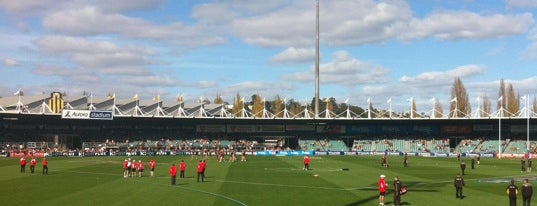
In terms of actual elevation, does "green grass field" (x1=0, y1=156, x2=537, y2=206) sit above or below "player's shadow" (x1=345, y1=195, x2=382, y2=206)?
below

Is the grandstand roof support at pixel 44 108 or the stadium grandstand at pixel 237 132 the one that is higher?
the grandstand roof support at pixel 44 108

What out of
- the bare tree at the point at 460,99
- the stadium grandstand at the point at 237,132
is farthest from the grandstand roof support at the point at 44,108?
the bare tree at the point at 460,99

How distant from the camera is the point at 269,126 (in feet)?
387

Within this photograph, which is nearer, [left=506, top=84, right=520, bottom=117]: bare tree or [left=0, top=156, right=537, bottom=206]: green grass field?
[left=0, top=156, right=537, bottom=206]: green grass field

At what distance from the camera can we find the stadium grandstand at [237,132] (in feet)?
339

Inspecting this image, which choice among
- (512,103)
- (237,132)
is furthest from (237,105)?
(512,103)

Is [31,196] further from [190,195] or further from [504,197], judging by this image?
Result: [504,197]

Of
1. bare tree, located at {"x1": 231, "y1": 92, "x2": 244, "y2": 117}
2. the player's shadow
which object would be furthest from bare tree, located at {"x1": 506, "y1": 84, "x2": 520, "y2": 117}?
the player's shadow

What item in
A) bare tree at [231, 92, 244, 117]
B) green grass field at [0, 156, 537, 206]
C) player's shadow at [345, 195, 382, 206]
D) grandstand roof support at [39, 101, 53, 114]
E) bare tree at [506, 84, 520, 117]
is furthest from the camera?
bare tree at [231, 92, 244, 117]

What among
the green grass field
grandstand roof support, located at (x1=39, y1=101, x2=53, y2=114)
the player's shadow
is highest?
grandstand roof support, located at (x1=39, y1=101, x2=53, y2=114)

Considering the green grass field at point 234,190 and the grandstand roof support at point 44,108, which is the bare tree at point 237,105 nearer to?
the grandstand roof support at point 44,108

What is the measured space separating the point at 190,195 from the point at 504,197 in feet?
59.0

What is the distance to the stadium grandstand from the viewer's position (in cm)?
10344

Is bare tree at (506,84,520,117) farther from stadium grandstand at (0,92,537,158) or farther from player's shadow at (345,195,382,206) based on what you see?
player's shadow at (345,195,382,206)
